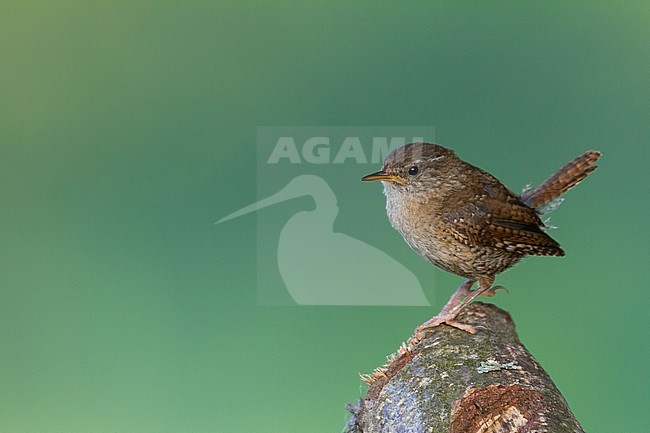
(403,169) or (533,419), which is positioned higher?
(403,169)

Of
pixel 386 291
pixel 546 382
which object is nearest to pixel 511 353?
pixel 546 382

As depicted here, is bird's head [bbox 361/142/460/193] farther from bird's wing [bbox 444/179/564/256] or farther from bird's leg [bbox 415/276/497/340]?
bird's leg [bbox 415/276/497/340]

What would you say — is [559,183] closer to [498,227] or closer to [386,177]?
[498,227]

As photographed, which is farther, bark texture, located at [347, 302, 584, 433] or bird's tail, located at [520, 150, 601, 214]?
bird's tail, located at [520, 150, 601, 214]

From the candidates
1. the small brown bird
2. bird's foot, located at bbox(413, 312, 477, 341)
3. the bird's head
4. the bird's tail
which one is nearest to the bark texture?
bird's foot, located at bbox(413, 312, 477, 341)

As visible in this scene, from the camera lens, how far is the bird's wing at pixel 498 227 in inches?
115

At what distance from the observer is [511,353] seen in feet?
7.90

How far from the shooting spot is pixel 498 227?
9.72 feet

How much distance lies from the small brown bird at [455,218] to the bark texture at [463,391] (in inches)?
13.7

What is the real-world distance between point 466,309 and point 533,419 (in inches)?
30.7

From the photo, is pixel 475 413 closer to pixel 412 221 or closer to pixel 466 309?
pixel 466 309

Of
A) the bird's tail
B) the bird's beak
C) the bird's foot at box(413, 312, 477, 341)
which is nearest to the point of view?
the bird's foot at box(413, 312, 477, 341)

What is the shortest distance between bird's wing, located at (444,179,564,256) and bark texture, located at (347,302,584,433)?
1.26ft

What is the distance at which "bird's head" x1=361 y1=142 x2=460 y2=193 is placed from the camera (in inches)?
116
